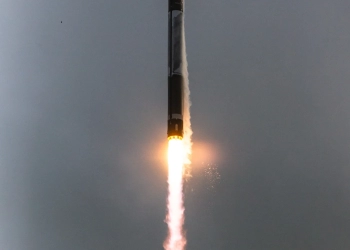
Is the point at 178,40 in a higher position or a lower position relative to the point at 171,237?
higher

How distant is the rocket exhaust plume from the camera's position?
2456cm

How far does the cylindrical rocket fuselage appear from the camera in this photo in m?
24.4

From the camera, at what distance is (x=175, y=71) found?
25.0 metres

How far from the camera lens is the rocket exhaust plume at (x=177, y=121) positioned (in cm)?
2456

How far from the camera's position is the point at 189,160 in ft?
89.2

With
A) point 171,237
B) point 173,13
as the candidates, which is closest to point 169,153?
point 171,237

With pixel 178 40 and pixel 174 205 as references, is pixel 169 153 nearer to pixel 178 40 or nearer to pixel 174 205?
pixel 174 205

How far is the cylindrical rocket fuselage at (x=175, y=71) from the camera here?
24.4 m

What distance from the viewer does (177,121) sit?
24391 mm

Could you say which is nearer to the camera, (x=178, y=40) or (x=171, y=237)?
(x=178, y=40)

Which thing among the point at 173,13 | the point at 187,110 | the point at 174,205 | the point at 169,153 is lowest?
the point at 174,205

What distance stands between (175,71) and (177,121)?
2.84m

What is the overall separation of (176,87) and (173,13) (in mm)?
4503

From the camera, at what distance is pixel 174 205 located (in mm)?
27453
